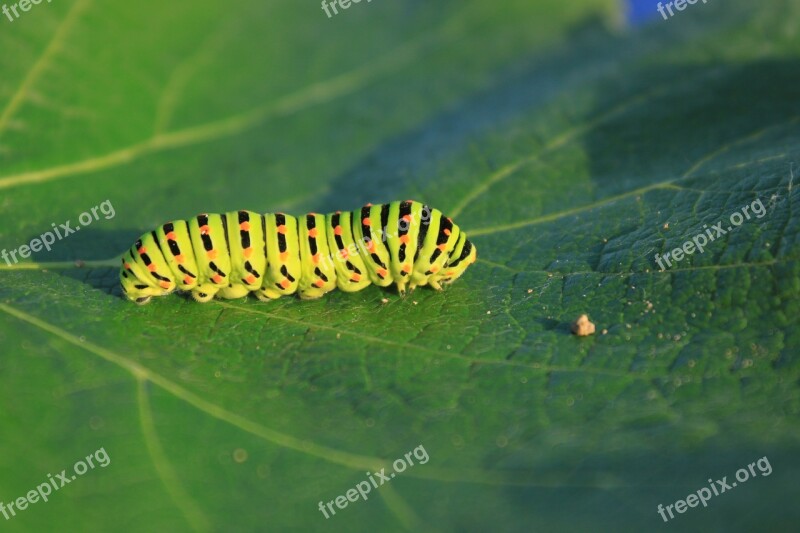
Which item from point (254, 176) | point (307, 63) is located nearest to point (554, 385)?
point (254, 176)

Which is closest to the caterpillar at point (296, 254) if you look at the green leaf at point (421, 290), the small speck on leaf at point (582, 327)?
the green leaf at point (421, 290)

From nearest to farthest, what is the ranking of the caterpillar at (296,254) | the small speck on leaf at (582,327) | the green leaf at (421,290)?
the green leaf at (421,290) < the small speck on leaf at (582,327) < the caterpillar at (296,254)

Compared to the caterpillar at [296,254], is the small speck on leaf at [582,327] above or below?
below

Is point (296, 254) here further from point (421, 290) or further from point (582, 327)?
point (582, 327)

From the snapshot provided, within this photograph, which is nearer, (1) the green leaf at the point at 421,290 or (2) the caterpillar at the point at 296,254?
(1) the green leaf at the point at 421,290

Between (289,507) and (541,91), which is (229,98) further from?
(289,507)

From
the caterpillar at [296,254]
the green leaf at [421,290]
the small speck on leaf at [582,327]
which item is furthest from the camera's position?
the caterpillar at [296,254]

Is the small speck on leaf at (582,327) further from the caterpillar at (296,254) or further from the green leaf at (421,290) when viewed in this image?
the caterpillar at (296,254)

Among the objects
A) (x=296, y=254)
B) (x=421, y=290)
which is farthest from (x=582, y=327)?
(x=296, y=254)
